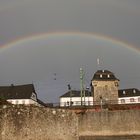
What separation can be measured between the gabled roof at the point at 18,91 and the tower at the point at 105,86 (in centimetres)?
1846

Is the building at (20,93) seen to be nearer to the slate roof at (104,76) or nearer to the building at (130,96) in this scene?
the slate roof at (104,76)

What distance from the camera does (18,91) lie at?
328 feet

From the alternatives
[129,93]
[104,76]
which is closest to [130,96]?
[129,93]

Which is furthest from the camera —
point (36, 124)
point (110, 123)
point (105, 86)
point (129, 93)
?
point (129, 93)

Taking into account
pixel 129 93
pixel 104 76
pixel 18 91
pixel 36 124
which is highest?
pixel 104 76

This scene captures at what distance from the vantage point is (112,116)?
4397 centimetres

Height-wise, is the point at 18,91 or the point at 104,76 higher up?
the point at 104,76

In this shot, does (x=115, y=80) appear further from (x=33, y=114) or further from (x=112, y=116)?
(x=33, y=114)

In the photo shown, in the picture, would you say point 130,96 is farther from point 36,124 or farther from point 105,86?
point 36,124

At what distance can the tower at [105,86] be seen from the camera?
9562 centimetres

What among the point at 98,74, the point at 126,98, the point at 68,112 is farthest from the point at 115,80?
the point at 68,112

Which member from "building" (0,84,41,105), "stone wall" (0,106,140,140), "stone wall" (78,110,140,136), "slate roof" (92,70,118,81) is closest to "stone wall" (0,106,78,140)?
"stone wall" (0,106,140,140)

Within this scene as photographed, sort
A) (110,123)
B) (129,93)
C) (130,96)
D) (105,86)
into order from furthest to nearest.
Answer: (129,93) → (130,96) → (105,86) → (110,123)

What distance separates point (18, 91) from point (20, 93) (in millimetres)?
1443
